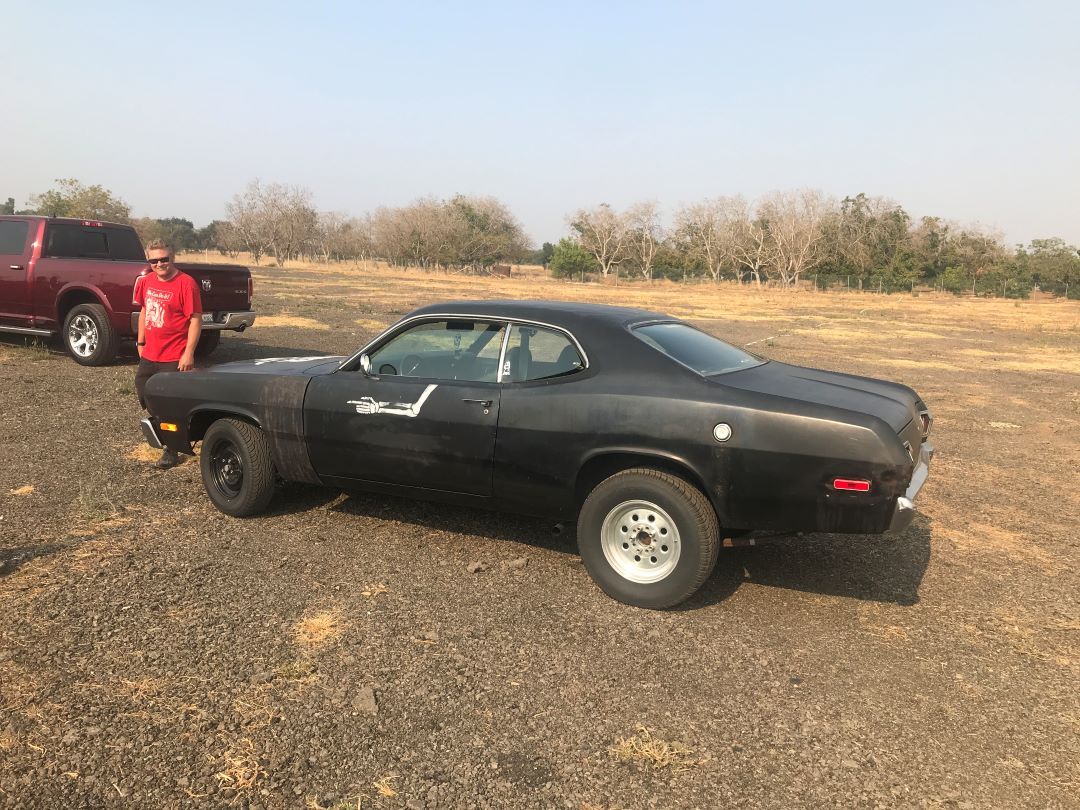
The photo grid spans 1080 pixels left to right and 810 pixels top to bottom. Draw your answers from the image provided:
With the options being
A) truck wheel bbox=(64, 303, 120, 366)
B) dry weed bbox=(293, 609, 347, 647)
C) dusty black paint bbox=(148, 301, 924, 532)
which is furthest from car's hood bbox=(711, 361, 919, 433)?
truck wheel bbox=(64, 303, 120, 366)

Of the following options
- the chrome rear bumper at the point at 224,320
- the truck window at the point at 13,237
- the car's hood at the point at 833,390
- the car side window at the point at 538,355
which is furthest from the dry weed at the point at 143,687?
the truck window at the point at 13,237

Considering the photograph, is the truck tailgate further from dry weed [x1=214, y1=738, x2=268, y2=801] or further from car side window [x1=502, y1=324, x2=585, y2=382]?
dry weed [x1=214, y1=738, x2=268, y2=801]

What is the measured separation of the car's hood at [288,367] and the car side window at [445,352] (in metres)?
0.46

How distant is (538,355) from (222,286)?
7.25 meters

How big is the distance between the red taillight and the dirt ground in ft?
2.63

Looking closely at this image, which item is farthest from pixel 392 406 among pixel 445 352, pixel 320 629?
pixel 320 629

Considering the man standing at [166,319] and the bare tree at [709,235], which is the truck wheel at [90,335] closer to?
the man standing at [166,319]

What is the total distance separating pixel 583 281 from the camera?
82312mm

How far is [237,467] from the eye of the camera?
5203 millimetres

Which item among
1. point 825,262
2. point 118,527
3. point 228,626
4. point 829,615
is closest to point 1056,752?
point 829,615

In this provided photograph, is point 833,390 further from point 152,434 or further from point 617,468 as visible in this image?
point 152,434

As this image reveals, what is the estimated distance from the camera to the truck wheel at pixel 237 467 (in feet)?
16.4

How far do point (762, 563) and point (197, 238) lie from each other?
119386 mm

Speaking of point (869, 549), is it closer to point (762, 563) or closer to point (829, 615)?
point (762, 563)
